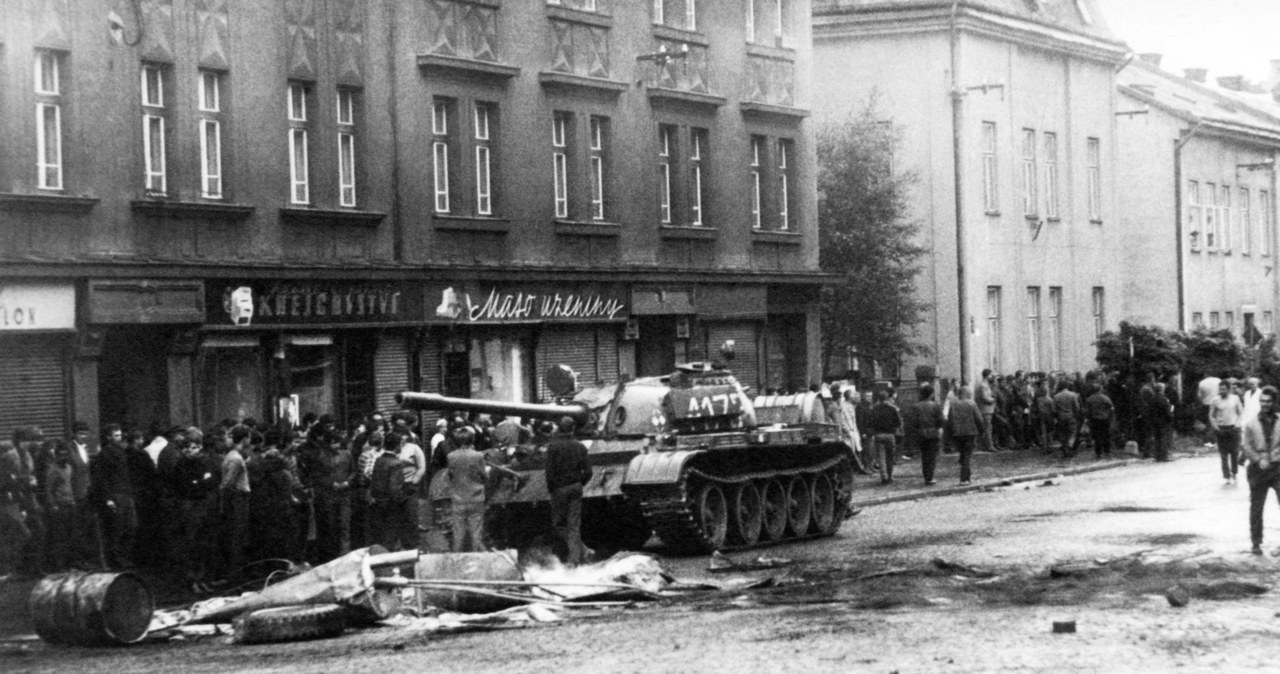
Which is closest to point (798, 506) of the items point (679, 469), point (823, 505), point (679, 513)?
point (823, 505)

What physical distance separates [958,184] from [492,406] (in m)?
24.3

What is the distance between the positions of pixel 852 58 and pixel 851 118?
327cm

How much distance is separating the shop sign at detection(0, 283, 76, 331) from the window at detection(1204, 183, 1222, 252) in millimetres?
43160

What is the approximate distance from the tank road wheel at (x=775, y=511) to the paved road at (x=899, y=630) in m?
2.49

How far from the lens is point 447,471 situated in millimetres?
23500

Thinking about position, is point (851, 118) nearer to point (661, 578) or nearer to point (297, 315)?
point (297, 315)

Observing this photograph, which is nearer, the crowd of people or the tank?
the crowd of people

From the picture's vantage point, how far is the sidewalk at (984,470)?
32719mm

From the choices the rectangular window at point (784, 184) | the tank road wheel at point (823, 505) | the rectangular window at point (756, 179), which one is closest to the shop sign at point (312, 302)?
the tank road wheel at point (823, 505)

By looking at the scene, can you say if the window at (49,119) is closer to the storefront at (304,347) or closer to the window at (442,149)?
the storefront at (304,347)

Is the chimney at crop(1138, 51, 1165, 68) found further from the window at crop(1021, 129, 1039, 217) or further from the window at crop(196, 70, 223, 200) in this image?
the window at crop(196, 70, 223, 200)

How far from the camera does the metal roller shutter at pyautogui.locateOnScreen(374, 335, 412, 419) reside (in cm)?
3117

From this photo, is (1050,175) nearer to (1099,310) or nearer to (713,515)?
(1099,310)

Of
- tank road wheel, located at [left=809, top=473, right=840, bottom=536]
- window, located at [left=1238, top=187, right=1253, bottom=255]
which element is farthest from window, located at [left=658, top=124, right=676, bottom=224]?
window, located at [left=1238, top=187, right=1253, bottom=255]
